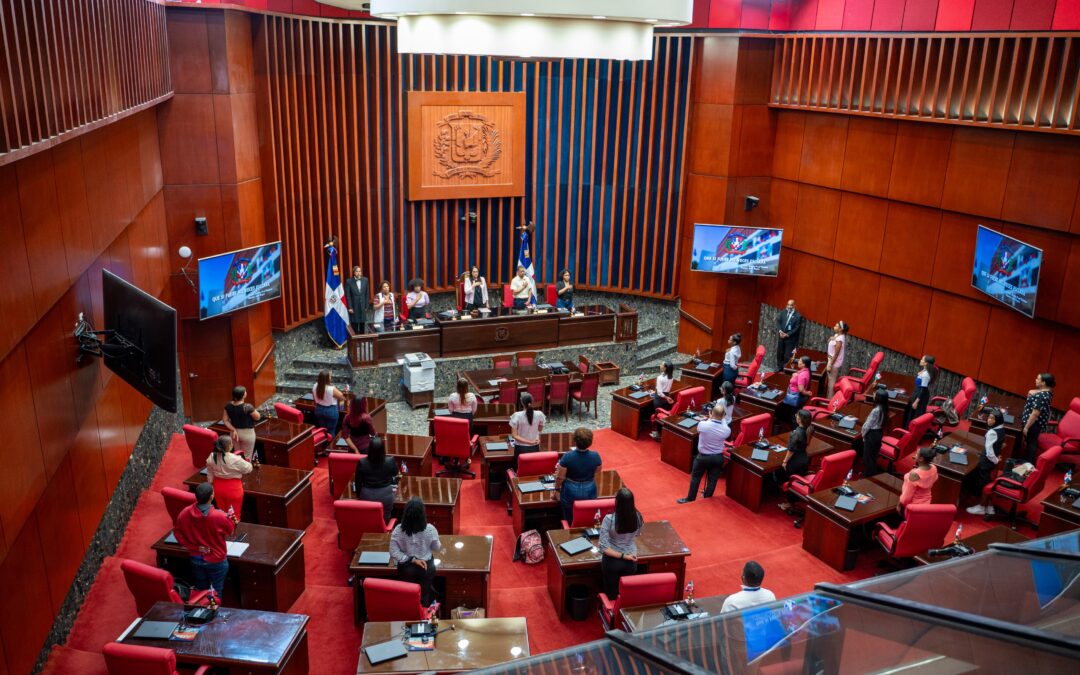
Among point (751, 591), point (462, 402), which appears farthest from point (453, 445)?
point (751, 591)

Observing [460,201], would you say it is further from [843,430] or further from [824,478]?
[824,478]

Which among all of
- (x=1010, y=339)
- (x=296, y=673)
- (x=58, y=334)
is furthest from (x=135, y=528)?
(x=1010, y=339)

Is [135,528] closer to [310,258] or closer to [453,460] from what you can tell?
[453,460]

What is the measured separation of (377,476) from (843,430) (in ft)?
19.2

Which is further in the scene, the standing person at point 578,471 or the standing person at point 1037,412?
the standing person at point 1037,412

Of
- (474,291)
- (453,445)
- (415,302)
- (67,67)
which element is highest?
(67,67)

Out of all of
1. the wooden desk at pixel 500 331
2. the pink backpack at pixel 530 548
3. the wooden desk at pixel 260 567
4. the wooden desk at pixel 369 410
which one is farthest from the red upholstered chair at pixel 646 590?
the wooden desk at pixel 500 331

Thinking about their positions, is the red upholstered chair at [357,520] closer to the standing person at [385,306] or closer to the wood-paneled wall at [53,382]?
the wood-paneled wall at [53,382]

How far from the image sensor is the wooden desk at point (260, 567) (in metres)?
6.36

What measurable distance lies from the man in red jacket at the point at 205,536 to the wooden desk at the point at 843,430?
23.1 feet

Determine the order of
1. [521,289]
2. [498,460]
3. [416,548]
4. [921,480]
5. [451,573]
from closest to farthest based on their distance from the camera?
[416,548] → [451,573] → [921,480] → [498,460] → [521,289]

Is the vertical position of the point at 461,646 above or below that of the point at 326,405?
above

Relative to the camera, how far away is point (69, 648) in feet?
19.4

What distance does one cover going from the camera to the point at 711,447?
8859 mm
